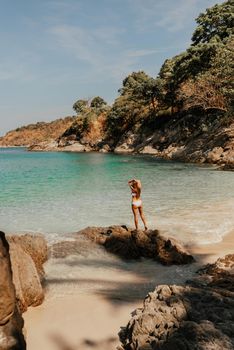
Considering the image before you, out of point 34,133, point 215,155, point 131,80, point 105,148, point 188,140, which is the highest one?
point 131,80

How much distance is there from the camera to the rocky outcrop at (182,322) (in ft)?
14.7

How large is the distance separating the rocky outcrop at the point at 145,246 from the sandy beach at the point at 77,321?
2451 mm

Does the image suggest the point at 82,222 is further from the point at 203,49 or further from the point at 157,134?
the point at 157,134

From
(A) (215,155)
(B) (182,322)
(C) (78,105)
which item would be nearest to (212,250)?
(B) (182,322)

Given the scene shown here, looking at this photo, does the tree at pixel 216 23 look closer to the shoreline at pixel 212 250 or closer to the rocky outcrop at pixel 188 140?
the rocky outcrop at pixel 188 140

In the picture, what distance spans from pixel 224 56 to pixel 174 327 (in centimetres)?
3878

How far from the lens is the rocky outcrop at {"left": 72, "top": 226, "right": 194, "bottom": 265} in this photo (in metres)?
9.15

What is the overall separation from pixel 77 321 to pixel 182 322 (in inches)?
79.5

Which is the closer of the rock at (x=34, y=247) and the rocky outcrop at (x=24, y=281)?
the rocky outcrop at (x=24, y=281)

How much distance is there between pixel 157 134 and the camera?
57875mm

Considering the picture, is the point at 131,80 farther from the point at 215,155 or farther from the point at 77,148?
the point at 215,155

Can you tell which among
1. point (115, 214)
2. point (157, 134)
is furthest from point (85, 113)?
point (115, 214)

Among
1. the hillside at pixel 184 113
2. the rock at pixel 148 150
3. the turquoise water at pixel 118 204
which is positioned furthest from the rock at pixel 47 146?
the turquoise water at pixel 118 204

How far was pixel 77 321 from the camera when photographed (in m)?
6.17
